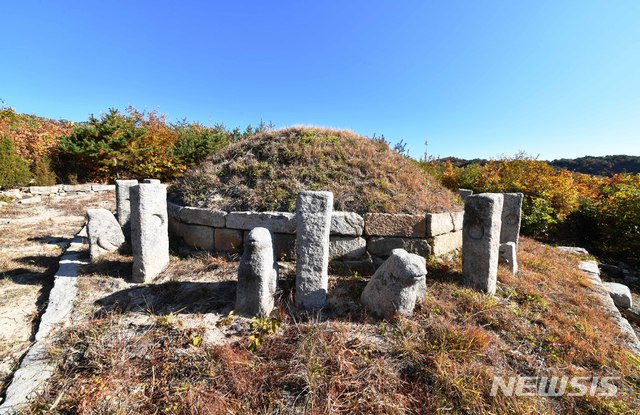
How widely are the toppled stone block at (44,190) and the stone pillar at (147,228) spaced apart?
1078cm

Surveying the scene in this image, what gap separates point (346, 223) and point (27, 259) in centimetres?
614

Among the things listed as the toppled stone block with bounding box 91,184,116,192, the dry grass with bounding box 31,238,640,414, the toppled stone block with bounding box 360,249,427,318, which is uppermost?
the toppled stone block with bounding box 91,184,116,192

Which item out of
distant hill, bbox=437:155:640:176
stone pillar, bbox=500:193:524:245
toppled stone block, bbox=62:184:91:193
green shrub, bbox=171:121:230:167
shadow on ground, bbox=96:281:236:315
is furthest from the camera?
distant hill, bbox=437:155:640:176

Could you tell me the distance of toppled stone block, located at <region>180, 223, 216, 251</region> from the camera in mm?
5023

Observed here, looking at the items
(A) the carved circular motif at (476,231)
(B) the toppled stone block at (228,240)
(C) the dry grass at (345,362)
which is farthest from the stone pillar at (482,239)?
(B) the toppled stone block at (228,240)

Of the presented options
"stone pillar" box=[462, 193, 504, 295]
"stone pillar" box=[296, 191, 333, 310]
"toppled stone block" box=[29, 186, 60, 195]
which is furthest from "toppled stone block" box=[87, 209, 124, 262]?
"toppled stone block" box=[29, 186, 60, 195]

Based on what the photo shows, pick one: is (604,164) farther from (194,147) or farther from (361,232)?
(194,147)

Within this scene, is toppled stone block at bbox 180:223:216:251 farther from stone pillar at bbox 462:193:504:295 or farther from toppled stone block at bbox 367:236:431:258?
stone pillar at bbox 462:193:504:295

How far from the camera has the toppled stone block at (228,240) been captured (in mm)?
4793

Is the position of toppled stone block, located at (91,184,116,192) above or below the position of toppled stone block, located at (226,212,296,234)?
above

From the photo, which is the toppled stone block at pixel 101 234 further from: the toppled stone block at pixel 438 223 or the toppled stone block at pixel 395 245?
the toppled stone block at pixel 438 223

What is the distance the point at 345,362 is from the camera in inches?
101

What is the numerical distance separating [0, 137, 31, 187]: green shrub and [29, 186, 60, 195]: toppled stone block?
0.39 metres

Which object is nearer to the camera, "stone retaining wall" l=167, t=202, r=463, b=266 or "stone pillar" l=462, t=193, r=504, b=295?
"stone pillar" l=462, t=193, r=504, b=295
